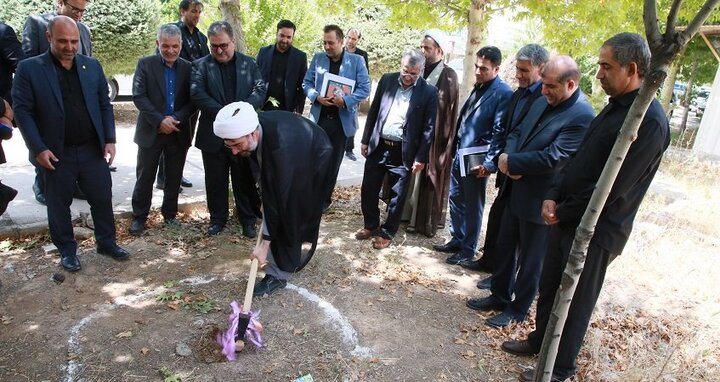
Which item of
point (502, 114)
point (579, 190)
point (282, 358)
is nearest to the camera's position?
point (579, 190)

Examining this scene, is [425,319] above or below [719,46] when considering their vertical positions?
below

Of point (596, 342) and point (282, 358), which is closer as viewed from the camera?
point (282, 358)

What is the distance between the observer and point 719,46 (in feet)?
35.5

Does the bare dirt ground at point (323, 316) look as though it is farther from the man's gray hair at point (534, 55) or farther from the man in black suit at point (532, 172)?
the man's gray hair at point (534, 55)

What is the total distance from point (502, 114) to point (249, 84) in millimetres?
2369

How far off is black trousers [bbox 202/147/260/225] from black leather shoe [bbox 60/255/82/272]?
131 cm

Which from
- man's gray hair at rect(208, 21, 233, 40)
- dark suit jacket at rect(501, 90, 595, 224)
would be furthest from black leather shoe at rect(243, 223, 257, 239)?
dark suit jacket at rect(501, 90, 595, 224)

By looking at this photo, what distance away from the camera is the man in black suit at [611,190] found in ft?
7.99

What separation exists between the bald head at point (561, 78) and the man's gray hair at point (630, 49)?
713mm

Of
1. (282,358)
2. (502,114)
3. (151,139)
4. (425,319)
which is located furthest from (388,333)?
(151,139)

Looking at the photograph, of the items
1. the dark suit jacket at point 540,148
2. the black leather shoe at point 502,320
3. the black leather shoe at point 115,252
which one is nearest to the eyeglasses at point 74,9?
the black leather shoe at point 115,252

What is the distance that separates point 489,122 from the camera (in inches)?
172

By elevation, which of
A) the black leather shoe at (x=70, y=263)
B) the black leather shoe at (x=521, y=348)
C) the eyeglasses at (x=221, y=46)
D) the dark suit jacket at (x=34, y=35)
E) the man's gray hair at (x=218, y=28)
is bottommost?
the black leather shoe at (x=70, y=263)

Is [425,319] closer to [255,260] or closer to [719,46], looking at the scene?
[255,260]
